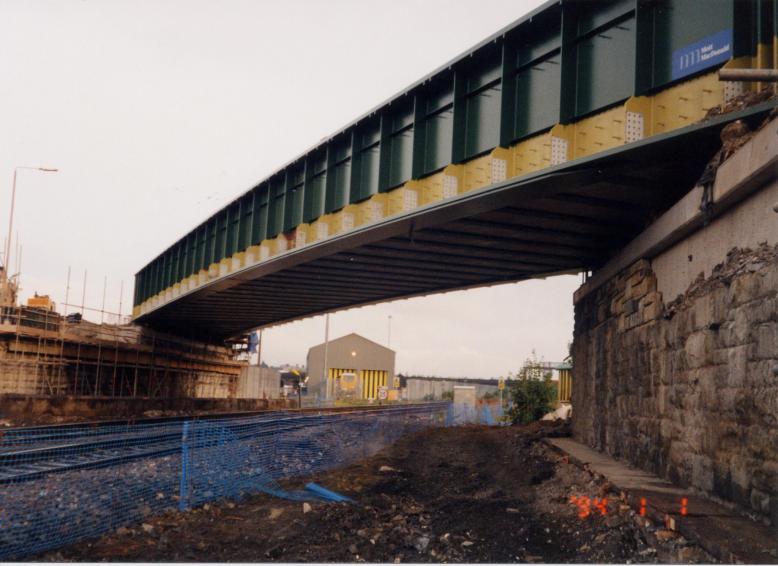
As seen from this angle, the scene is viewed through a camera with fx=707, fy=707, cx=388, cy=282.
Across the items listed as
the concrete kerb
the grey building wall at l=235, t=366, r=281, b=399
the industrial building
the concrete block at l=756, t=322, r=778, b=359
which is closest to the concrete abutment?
the concrete block at l=756, t=322, r=778, b=359

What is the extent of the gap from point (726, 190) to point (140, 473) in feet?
33.9

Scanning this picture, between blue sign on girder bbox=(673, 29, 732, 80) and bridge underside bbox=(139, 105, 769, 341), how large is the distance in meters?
1.05

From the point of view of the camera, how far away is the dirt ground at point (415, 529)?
7.99 m

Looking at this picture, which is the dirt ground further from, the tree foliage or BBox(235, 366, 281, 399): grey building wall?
BBox(235, 366, 281, 399): grey building wall

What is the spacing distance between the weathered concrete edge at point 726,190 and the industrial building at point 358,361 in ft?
201

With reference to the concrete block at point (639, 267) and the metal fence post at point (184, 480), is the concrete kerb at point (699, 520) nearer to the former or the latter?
the concrete block at point (639, 267)

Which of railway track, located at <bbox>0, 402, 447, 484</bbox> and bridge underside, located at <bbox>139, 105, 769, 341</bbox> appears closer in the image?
bridge underside, located at <bbox>139, 105, 769, 341</bbox>

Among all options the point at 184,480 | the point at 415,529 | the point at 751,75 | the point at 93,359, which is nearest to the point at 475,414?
the point at 93,359

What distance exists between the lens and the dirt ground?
26.2ft

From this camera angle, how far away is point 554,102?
11.8 m

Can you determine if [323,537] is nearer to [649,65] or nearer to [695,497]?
[695,497]

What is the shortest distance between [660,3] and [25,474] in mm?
11819

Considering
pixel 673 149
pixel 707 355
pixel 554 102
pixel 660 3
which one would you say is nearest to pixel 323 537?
pixel 707 355

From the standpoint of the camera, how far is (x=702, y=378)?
868 centimetres
